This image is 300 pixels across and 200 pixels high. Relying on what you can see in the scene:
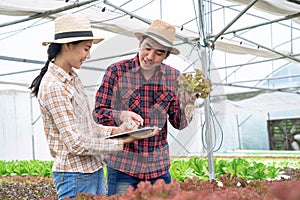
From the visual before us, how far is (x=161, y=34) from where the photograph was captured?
2.16 meters

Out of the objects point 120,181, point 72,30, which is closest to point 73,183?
point 120,181

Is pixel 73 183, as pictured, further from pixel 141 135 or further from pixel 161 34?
pixel 161 34

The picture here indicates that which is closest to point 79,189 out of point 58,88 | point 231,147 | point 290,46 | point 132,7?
point 58,88

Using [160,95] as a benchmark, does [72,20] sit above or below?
above

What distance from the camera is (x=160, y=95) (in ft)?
7.57

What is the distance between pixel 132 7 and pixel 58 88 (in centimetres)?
707

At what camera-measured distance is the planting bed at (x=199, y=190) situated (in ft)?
3.29

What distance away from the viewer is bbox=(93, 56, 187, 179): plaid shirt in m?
2.22

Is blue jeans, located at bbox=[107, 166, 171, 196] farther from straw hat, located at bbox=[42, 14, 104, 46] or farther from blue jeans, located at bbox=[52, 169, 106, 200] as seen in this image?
straw hat, located at bbox=[42, 14, 104, 46]

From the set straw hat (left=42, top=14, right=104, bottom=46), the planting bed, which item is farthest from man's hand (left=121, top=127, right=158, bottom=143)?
straw hat (left=42, top=14, right=104, bottom=46)

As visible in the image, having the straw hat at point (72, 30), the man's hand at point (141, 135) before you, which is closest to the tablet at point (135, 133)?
the man's hand at point (141, 135)

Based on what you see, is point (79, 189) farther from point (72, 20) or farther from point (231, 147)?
point (231, 147)

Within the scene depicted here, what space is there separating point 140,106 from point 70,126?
358 mm

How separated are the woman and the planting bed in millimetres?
197
